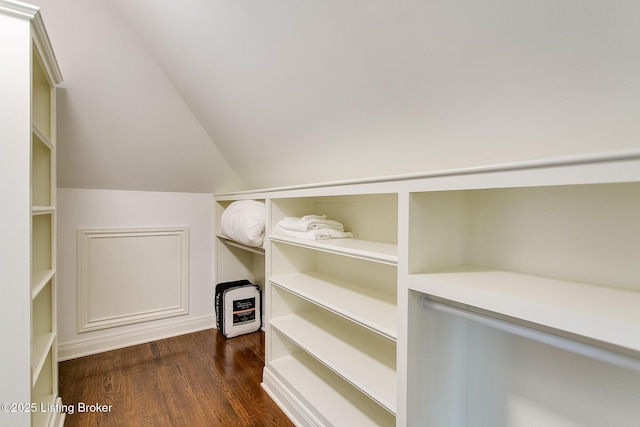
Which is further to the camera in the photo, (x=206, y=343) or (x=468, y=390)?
(x=206, y=343)

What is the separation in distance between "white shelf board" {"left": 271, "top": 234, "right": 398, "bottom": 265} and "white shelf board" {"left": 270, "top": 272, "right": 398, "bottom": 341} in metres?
0.25

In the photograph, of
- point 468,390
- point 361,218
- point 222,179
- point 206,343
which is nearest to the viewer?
point 468,390

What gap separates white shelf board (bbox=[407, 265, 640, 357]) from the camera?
63 cm

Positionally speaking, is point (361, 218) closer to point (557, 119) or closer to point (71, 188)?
point (557, 119)

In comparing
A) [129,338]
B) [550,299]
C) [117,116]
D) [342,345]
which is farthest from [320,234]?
[129,338]

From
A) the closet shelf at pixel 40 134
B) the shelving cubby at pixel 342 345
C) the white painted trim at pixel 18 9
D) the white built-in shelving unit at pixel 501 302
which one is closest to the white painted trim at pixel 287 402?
the white built-in shelving unit at pixel 501 302

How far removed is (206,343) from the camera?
2.60m

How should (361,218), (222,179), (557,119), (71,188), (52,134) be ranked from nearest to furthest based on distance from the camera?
(557,119)
(52,134)
(361,218)
(71,188)
(222,179)

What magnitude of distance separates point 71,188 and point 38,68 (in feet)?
3.68

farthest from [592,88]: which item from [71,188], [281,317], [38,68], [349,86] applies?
[71,188]

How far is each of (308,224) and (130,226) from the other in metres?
1.76

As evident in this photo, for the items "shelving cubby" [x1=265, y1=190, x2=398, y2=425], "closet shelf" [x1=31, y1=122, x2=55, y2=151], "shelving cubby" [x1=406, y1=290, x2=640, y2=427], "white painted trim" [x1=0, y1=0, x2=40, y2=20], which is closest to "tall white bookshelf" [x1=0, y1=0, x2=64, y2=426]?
"white painted trim" [x1=0, y1=0, x2=40, y2=20]

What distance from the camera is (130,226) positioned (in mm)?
2578

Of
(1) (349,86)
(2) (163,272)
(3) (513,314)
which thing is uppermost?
(1) (349,86)
